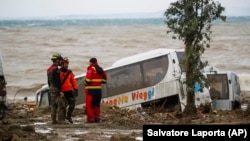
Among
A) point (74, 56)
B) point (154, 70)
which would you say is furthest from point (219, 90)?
point (74, 56)

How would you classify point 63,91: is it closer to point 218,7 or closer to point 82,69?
point 218,7

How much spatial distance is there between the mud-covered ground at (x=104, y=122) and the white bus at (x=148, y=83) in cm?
44

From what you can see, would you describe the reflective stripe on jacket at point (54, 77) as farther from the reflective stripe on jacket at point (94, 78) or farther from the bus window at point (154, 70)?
the bus window at point (154, 70)

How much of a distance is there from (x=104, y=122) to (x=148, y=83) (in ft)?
10.2

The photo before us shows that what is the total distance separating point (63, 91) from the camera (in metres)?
14.9

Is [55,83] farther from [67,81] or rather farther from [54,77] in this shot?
[67,81]

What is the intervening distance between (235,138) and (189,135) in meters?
0.67

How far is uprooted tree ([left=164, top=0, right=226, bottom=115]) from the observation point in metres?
15.1

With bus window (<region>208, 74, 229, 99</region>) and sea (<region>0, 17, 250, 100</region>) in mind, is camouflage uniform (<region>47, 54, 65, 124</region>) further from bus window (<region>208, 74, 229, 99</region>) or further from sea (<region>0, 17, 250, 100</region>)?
sea (<region>0, 17, 250, 100</region>)

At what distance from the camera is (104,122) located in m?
15.1

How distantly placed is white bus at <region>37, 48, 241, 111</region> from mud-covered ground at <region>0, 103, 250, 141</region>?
0.44m

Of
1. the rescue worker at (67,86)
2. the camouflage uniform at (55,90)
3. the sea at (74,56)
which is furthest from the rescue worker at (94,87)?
the sea at (74,56)

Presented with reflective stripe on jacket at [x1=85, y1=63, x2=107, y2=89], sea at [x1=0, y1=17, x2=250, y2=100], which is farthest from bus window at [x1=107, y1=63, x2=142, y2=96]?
sea at [x1=0, y1=17, x2=250, y2=100]

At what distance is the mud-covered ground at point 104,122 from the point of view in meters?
11.5
